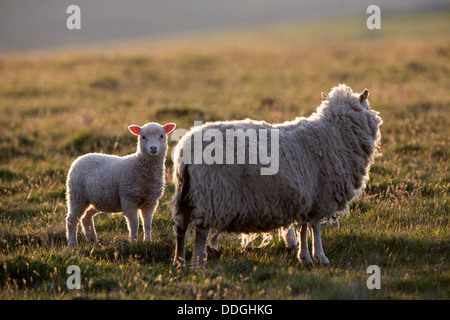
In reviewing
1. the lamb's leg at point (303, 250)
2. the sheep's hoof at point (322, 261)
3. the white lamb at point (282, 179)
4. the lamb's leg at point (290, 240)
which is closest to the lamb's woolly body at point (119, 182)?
the white lamb at point (282, 179)

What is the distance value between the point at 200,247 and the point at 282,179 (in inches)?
45.1

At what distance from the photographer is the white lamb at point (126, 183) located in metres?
6.21

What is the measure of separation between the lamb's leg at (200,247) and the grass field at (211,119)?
12 centimetres

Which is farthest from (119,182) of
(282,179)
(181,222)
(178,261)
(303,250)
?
(303,250)

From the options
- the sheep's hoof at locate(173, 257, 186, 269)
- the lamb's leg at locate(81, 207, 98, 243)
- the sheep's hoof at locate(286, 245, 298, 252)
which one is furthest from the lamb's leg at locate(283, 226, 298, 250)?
the lamb's leg at locate(81, 207, 98, 243)

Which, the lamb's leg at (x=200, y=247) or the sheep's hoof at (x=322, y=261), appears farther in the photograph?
the sheep's hoof at (x=322, y=261)

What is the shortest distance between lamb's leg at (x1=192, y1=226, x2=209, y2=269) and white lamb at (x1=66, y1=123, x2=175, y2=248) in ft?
3.30

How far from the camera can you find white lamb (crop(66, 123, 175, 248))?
20.4 feet

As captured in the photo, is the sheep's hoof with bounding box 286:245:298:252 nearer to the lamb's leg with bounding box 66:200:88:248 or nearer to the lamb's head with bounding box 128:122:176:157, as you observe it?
the lamb's head with bounding box 128:122:176:157

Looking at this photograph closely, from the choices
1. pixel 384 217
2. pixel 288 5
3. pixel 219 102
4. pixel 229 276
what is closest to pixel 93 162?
pixel 229 276

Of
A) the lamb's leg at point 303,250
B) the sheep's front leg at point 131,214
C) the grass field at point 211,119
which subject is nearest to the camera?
the grass field at point 211,119

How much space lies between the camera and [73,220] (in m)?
6.43

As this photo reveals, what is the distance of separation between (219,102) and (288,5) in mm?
95275

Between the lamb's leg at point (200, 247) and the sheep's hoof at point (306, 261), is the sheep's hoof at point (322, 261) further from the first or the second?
the lamb's leg at point (200, 247)
